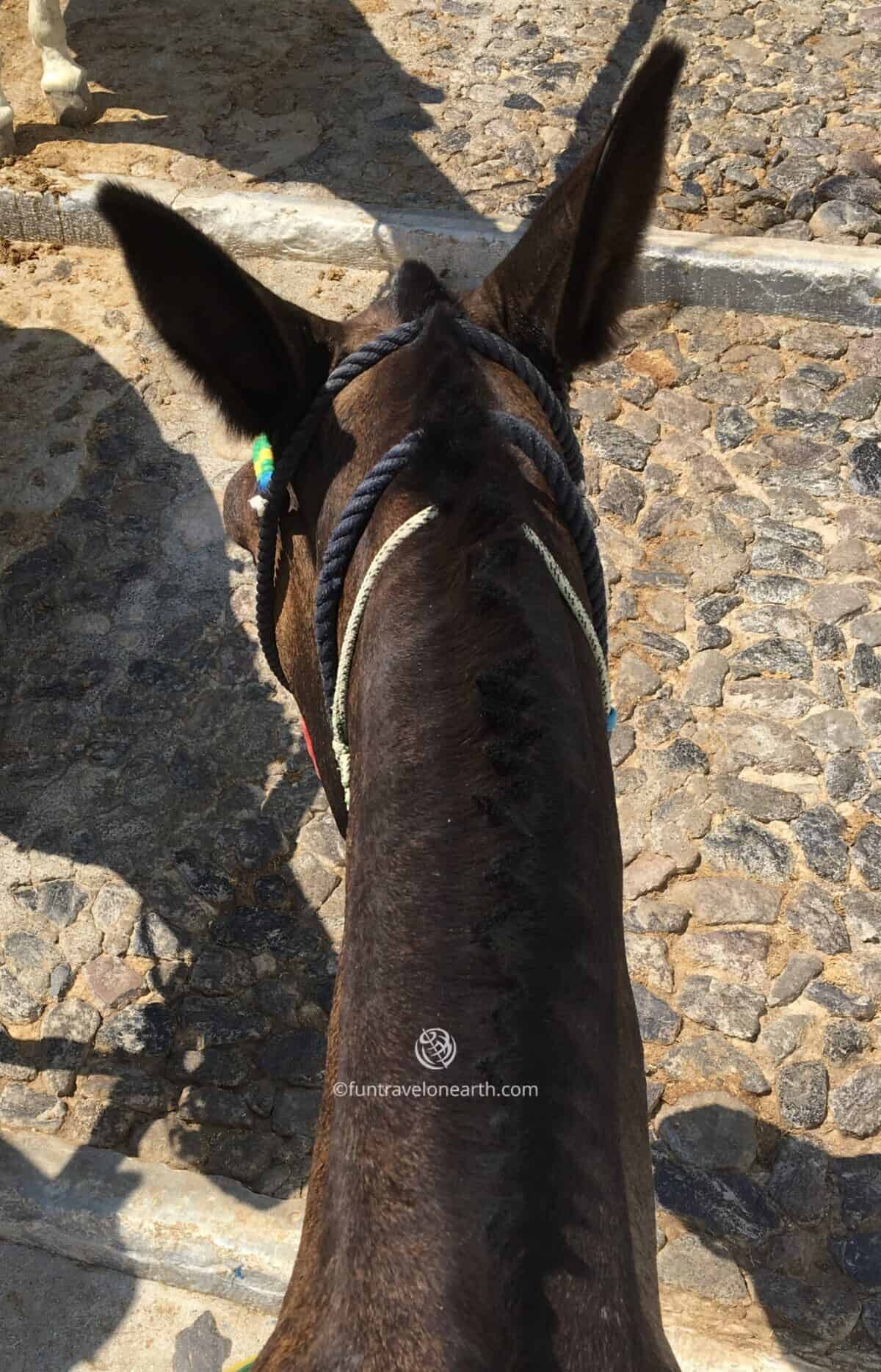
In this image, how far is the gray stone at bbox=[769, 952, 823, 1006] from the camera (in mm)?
3777

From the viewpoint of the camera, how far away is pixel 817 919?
3969mm

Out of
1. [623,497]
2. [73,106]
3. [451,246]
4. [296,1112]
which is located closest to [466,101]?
[451,246]

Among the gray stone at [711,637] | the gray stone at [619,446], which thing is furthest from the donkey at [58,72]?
the gray stone at [711,637]

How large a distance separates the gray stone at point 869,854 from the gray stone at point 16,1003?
288 cm

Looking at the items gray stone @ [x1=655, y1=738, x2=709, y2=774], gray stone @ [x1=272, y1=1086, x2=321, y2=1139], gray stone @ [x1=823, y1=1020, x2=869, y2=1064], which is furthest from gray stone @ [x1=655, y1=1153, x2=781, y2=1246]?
gray stone @ [x1=655, y1=738, x2=709, y2=774]

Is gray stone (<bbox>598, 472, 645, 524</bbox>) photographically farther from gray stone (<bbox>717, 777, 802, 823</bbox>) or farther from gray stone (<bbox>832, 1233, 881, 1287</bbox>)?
gray stone (<bbox>832, 1233, 881, 1287</bbox>)

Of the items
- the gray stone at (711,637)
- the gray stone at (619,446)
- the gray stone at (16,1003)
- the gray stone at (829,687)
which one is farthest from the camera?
the gray stone at (619,446)

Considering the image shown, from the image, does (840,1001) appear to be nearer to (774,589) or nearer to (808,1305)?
(808,1305)

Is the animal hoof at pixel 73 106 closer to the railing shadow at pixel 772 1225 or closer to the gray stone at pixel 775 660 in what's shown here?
the gray stone at pixel 775 660

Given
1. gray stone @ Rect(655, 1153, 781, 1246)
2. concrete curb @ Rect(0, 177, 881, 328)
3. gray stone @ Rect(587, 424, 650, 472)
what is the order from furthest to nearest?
concrete curb @ Rect(0, 177, 881, 328) < gray stone @ Rect(587, 424, 650, 472) < gray stone @ Rect(655, 1153, 781, 1246)

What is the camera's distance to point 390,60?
26.1 ft

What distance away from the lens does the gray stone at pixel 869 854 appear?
406 cm

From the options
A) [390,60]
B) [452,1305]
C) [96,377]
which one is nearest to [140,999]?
[452,1305]

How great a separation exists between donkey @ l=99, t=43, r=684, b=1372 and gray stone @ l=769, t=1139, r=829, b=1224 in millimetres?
1930
